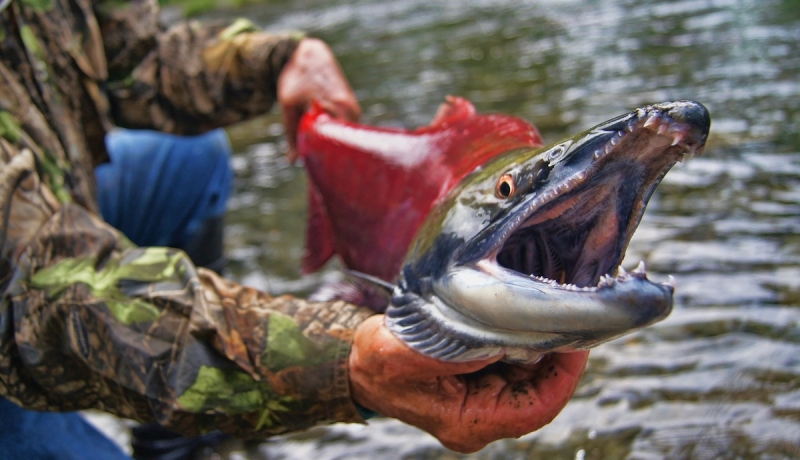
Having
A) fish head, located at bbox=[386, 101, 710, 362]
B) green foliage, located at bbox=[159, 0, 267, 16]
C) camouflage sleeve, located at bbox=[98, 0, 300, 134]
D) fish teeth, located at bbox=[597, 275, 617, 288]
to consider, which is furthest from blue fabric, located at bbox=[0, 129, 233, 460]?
green foliage, located at bbox=[159, 0, 267, 16]

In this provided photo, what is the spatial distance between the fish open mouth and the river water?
0.99 m

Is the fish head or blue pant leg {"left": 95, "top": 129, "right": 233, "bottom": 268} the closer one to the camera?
the fish head

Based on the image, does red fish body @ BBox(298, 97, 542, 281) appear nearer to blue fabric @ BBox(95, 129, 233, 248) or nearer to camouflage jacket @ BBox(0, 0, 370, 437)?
camouflage jacket @ BBox(0, 0, 370, 437)

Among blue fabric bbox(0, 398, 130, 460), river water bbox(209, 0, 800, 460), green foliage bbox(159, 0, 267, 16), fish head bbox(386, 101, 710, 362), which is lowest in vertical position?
green foliage bbox(159, 0, 267, 16)

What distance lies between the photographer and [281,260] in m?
4.08

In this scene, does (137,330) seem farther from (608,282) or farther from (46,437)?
(608,282)

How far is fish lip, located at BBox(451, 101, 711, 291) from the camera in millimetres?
1191

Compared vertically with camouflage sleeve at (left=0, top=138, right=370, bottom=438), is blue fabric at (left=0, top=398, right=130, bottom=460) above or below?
below

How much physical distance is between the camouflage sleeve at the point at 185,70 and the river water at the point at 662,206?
102cm

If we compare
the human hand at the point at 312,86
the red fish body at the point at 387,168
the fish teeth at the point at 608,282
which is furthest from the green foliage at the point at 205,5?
the fish teeth at the point at 608,282

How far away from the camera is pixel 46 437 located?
2.04 meters

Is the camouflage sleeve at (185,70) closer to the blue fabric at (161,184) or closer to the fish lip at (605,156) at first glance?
the blue fabric at (161,184)

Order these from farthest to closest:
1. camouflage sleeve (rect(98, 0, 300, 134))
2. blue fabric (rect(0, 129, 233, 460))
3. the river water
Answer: blue fabric (rect(0, 129, 233, 460)) < camouflage sleeve (rect(98, 0, 300, 134)) < the river water

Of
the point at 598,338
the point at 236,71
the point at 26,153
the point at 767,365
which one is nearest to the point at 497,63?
the point at 236,71
